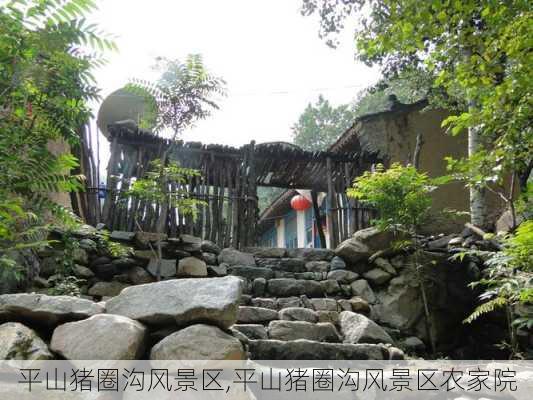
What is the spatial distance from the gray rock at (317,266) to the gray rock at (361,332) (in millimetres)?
1380

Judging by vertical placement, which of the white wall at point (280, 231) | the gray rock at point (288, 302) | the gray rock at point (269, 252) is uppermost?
the white wall at point (280, 231)

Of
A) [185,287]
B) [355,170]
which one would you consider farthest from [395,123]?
[185,287]

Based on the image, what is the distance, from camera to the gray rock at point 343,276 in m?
5.37

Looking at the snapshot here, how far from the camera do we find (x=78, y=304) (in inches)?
94.4

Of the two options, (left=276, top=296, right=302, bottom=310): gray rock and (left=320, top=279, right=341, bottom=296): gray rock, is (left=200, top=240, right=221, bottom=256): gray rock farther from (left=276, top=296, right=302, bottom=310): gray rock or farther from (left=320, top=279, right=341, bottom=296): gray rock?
(left=320, top=279, right=341, bottom=296): gray rock

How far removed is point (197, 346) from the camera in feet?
7.20

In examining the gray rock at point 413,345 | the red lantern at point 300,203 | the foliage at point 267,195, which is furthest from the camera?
the foliage at point 267,195

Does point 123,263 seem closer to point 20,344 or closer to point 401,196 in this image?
point 20,344

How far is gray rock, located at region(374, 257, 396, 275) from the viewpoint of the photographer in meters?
5.52

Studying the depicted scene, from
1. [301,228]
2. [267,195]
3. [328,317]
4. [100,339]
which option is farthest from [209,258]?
[267,195]

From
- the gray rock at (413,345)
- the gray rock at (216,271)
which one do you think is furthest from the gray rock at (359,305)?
the gray rock at (216,271)

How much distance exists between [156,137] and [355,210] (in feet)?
11.0

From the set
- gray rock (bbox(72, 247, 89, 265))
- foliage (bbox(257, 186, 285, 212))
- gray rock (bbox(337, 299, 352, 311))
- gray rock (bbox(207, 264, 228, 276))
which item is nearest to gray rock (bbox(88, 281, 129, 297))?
gray rock (bbox(72, 247, 89, 265))

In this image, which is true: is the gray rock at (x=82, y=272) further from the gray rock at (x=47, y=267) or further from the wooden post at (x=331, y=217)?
the wooden post at (x=331, y=217)
